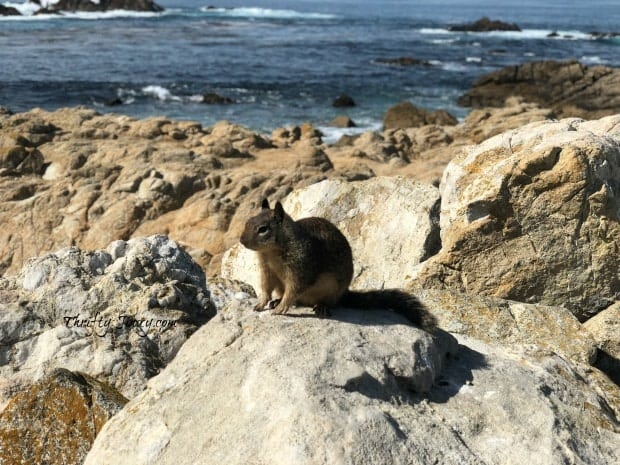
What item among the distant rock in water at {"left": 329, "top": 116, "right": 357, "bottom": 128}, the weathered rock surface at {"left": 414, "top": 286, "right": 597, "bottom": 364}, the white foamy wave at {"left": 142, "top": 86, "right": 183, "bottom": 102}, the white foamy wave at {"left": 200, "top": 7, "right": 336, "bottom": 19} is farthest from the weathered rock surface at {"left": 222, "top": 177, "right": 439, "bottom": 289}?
the white foamy wave at {"left": 200, "top": 7, "right": 336, "bottom": 19}

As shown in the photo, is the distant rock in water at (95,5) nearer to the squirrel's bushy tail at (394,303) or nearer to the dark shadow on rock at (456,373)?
the squirrel's bushy tail at (394,303)

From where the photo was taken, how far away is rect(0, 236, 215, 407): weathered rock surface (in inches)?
217

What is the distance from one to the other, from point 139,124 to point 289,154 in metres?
5.88

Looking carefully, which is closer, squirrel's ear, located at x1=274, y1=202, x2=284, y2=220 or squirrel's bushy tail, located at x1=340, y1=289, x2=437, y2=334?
squirrel's ear, located at x1=274, y1=202, x2=284, y2=220

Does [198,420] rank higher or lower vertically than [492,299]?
higher

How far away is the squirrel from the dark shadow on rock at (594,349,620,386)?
1.98 meters

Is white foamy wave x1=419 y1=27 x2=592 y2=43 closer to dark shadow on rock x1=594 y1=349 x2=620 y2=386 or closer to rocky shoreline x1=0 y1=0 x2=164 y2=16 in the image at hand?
rocky shoreline x1=0 y1=0 x2=164 y2=16

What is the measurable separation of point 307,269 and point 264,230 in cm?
47

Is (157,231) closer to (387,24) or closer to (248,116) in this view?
(248,116)

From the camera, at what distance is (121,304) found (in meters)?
6.23

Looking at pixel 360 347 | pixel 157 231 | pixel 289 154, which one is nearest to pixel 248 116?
pixel 289 154

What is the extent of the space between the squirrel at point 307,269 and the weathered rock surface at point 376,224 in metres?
1.76

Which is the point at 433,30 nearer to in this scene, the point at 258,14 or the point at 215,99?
the point at 258,14

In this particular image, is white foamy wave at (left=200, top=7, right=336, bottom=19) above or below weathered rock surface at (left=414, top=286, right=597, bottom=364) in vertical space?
below
